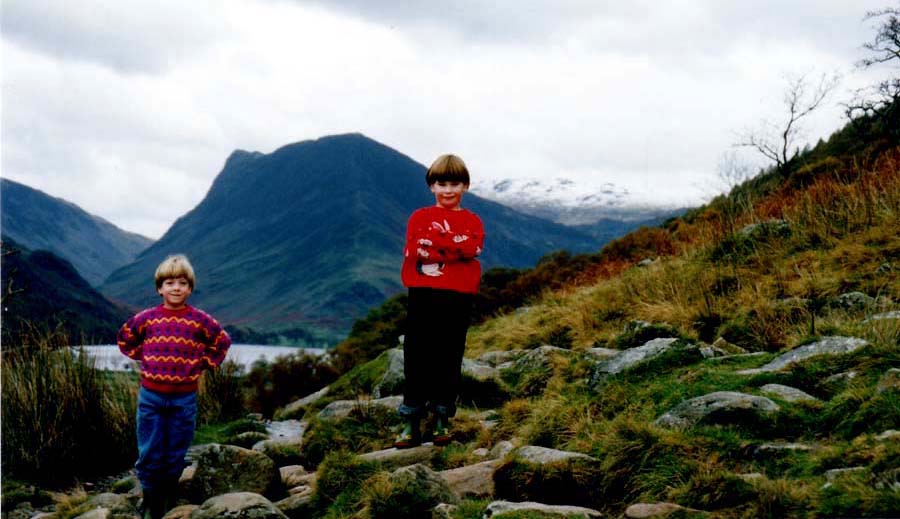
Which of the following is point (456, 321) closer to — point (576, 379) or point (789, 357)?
point (576, 379)

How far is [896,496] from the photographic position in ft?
7.66

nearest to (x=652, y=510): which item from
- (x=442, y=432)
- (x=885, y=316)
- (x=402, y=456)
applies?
(x=402, y=456)

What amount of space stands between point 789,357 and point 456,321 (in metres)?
2.21

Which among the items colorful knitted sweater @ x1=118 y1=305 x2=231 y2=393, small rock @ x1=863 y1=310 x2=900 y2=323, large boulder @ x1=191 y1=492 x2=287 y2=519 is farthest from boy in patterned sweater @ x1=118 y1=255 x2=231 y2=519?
small rock @ x1=863 y1=310 x2=900 y2=323

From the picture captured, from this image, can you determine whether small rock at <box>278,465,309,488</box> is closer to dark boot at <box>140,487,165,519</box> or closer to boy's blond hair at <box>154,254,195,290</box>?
dark boot at <box>140,487,165,519</box>

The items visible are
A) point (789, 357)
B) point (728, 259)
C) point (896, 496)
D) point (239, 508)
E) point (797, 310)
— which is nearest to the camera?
point (896, 496)

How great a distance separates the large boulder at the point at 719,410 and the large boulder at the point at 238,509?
2.22 m

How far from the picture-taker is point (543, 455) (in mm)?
3688

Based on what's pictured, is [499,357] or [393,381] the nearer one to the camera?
[393,381]

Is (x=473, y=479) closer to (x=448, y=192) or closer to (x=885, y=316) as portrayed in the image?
(x=448, y=192)

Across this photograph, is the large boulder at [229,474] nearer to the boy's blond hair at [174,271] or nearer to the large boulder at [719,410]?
the boy's blond hair at [174,271]

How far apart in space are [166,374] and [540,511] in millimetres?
2554

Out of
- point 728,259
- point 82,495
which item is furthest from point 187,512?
point 728,259

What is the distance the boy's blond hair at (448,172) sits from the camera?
477 cm
